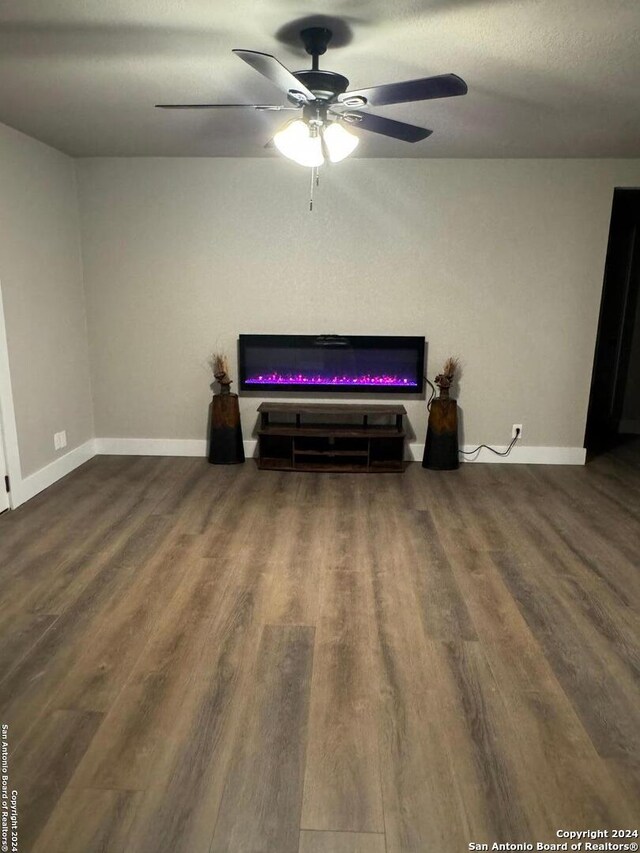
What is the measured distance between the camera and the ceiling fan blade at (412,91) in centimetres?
199

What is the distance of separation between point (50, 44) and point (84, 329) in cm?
262

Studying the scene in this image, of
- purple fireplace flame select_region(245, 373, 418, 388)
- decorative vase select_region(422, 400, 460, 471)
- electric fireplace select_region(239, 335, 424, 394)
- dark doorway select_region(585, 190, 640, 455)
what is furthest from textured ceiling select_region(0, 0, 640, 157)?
decorative vase select_region(422, 400, 460, 471)

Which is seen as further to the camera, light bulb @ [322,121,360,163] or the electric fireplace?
the electric fireplace

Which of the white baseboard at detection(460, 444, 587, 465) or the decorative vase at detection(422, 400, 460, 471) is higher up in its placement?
the decorative vase at detection(422, 400, 460, 471)

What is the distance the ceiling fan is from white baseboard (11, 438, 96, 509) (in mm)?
2608

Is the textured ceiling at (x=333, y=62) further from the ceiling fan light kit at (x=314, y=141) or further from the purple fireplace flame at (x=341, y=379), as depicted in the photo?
the purple fireplace flame at (x=341, y=379)

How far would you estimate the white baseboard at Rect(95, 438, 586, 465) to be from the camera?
15.5 ft

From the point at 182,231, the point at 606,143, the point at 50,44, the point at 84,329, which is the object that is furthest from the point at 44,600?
the point at 606,143

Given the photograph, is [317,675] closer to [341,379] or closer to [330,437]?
[330,437]

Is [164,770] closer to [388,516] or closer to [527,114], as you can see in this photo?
[388,516]

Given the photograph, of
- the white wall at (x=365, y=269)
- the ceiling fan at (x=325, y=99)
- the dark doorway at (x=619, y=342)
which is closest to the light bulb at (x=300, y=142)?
the ceiling fan at (x=325, y=99)

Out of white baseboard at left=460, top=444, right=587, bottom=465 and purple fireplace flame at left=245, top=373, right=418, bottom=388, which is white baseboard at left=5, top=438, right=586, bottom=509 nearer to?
white baseboard at left=460, top=444, right=587, bottom=465

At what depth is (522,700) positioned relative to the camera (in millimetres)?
2002

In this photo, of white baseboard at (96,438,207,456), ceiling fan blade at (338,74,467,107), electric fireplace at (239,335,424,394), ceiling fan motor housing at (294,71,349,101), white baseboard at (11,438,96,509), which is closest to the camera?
ceiling fan blade at (338,74,467,107)
